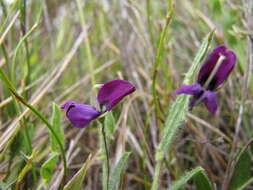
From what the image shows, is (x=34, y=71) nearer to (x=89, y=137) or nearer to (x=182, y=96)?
(x=89, y=137)

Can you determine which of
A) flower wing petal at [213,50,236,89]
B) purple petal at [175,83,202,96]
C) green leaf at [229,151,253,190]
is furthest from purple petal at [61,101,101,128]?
green leaf at [229,151,253,190]

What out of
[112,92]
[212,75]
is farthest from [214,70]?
[112,92]

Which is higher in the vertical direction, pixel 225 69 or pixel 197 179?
pixel 225 69

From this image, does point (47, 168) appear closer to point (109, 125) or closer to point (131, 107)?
point (109, 125)

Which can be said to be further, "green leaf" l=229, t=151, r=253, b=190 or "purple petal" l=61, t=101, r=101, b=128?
"green leaf" l=229, t=151, r=253, b=190

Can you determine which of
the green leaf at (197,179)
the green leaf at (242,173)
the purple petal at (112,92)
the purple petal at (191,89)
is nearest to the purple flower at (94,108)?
the purple petal at (112,92)

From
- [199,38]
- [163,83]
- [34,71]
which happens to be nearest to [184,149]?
[163,83]

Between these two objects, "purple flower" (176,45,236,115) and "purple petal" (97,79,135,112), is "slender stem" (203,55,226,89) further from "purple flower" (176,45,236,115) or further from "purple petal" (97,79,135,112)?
"purple petal" (97,79,135,112)
